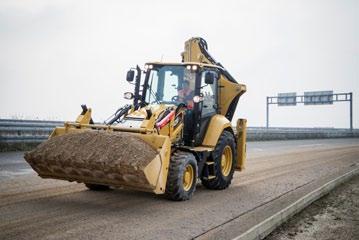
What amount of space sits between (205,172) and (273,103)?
6241cm

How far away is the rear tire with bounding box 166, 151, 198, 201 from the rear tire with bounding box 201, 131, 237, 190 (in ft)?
4.16

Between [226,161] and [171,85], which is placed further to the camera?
[226,161]

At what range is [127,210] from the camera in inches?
293

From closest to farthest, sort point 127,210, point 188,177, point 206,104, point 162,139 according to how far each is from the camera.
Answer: point 127,210, point 162,139, point 188,177, point 206,104

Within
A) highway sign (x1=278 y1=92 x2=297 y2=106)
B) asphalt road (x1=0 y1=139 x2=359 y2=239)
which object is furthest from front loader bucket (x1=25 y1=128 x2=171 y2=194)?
highway sign (x1=278 y1=92 x2=297 y2=106)

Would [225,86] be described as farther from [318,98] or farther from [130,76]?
[318,98]

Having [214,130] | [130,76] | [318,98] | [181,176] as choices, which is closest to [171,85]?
[130,76]

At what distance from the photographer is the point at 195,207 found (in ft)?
26.1

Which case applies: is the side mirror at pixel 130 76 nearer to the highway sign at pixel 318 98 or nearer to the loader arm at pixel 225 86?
the loader arm at pixel 225 86

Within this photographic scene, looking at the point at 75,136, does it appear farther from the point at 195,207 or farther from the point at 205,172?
the point at 205,172

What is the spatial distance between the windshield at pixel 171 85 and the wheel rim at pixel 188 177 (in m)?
1.50

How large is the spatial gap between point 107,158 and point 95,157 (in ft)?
0.71

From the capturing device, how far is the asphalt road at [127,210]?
6.04m

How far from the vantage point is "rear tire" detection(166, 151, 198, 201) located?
7984 millimetres
